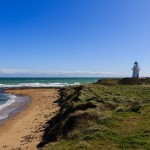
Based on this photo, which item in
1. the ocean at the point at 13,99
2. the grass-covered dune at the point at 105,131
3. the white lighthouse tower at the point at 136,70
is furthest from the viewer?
the white lighthouse tower at the point at 136,70

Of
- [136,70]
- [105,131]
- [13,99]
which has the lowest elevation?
[13,99]

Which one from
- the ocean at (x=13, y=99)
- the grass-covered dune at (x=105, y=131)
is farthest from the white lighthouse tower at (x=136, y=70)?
the grass-covered dune at (x=105, y=131)

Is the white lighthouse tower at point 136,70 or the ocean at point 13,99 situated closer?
the ocean at point 13,99

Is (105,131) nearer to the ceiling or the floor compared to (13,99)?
nearer to the ceiling

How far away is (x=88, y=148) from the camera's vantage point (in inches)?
536

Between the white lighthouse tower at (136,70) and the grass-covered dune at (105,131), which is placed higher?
the white lighthouse tower at (136,70)

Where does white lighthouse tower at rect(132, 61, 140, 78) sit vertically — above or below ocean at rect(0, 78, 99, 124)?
above

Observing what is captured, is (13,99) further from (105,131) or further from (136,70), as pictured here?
(105,131)

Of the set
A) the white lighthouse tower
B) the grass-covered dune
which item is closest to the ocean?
the grass-covered dune

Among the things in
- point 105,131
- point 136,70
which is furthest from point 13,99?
point 105,131

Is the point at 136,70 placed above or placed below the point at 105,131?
above

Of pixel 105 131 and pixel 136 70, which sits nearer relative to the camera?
pixel 105 131

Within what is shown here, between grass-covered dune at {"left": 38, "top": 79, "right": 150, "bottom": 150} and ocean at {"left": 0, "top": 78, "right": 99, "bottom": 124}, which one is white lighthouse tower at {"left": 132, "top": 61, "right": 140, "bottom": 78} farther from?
grass-covered dune at {"left": 38, "top": 79, "right": 150, "bottom": 150}

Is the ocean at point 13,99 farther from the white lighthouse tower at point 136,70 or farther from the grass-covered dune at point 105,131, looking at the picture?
the white lighthouse tower at point 136,70
